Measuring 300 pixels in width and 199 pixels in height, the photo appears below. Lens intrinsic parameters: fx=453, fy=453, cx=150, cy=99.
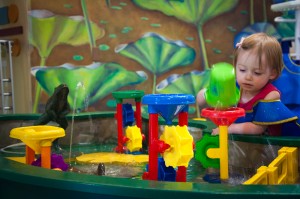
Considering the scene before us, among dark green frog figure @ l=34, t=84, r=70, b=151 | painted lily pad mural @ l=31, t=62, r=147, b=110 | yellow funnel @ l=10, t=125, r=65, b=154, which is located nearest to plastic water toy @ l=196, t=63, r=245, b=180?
yellow funnel @ l=10, t=125, r=65, b=154

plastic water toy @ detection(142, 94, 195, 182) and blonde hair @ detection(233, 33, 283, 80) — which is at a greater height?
blonde hair @ detection(233, 33, 283, 80)

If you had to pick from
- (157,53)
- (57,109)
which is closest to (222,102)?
(57,109)

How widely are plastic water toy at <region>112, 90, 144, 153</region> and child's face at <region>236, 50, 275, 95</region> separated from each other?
1.78 feet

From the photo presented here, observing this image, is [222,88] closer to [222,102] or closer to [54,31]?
[222,102]

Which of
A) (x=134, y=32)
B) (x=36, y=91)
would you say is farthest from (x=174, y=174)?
(x=134, y=32)

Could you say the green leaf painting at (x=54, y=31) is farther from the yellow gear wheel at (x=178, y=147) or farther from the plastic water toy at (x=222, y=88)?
the yellow gear wheel at (x=178, y=147)

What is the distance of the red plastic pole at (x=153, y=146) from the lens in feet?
4.48

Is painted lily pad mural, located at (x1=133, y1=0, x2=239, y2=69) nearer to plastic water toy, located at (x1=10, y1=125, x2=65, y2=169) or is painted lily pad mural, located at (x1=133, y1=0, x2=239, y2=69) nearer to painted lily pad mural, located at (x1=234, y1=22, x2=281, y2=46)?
painted lily pad mural, located at (x1=234, y1=22, x2=281, y2=46)

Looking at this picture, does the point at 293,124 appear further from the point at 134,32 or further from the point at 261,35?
the point at 134,32

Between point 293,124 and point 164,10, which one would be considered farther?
point 164,10

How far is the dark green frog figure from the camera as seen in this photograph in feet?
7.06

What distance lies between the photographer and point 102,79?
4.45 metres

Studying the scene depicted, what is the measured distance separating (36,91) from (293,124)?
2.74 meters

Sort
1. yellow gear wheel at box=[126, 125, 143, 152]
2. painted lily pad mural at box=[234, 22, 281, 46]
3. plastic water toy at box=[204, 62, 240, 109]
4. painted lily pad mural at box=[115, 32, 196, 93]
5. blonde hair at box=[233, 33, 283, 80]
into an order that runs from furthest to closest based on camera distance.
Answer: painted lily pad mural at box=[234, 22, 281, 46], painted lily pad mural at box=[115, 32, 196, 93], yellow gear wheel at box=[126, 125, 143, 152], blonde hair at box=[233, 33, 283, 80], plastic water toy at box=[204, 62, 240, 109]
